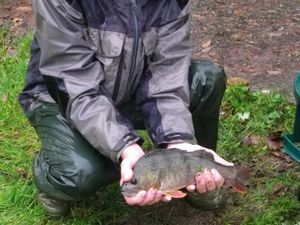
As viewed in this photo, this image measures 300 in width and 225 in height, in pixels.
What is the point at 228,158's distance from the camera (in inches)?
146

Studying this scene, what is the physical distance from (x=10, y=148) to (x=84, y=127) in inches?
42.9

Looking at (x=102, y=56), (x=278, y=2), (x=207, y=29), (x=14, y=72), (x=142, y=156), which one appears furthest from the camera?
(x=278, y=2)

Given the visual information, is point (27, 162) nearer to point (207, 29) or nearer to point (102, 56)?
point (102, 56)

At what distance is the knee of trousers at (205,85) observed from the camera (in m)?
3.12

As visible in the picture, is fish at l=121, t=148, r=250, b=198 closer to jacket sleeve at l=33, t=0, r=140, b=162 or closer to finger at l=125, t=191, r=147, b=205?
finger at l=125, t=191, r=147, b=205

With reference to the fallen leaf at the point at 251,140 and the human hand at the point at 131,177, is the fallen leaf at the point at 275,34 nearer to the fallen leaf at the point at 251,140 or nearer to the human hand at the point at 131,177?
the fallen leaf at the point at 251,140

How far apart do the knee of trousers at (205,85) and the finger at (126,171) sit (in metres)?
0.61

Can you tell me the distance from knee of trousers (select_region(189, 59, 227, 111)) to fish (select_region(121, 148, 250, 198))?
502mm

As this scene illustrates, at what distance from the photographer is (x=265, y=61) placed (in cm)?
464

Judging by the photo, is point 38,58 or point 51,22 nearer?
point 51,22

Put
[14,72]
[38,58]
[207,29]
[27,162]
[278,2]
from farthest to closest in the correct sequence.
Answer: [278,2]
[207,29]
[14,72]
[27,162]
[38,58]

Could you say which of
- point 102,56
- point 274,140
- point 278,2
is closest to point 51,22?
point 102,56

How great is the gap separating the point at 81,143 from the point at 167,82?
1.58 feet

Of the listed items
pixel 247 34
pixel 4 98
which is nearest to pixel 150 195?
pixel 4 98
